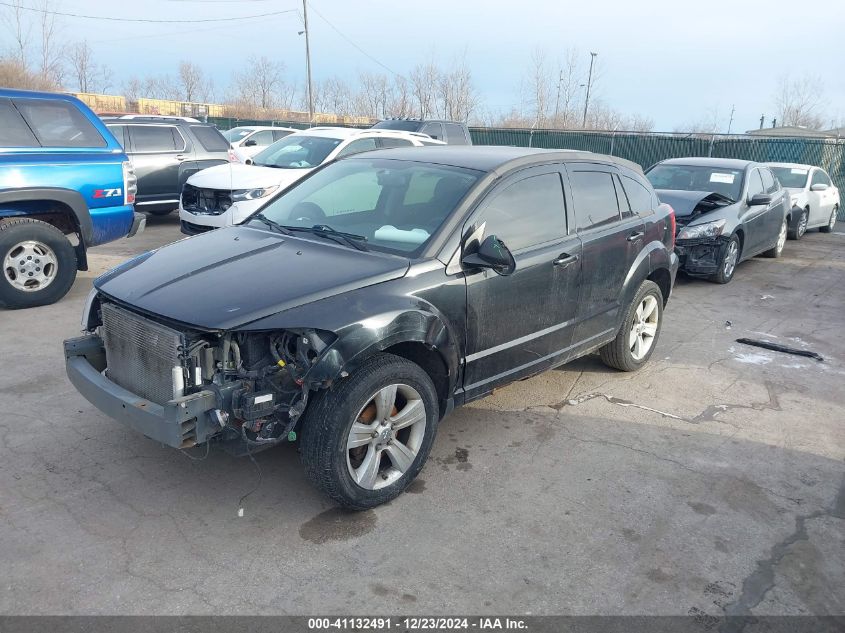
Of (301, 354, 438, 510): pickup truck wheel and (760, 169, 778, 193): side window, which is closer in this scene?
(301, 354, 438, 510): pickup truck wheel

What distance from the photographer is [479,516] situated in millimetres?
3660

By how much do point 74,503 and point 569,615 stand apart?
2550 mm

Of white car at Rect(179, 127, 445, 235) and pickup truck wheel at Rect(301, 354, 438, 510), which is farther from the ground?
white car at Rect(179, 127, 445, 235)

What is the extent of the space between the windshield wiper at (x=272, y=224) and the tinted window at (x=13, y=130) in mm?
3592

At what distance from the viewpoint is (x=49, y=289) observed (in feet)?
23.0

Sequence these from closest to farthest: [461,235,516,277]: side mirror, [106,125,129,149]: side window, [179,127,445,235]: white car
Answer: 1. [461,235,516,277]: side mirror
2. [179,127,445,235]: white car
3. [106,125,129,149]: side window

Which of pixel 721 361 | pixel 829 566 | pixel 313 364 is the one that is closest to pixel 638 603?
pixel 829 566

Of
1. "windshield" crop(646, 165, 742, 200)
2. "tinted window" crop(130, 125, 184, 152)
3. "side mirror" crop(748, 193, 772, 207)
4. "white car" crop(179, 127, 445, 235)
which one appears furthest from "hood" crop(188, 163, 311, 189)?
"side mirror" crop(748, 193, 772, 207)

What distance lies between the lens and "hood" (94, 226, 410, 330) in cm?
331

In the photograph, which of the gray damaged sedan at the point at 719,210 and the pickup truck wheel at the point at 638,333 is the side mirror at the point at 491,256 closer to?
the pickup truck wheel at the point at 638,333

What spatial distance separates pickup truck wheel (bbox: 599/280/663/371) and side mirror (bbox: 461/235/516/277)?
196cm

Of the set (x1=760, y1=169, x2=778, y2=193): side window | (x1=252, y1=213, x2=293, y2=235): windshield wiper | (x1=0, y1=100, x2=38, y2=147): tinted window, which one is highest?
(x1=0, y1=100, x2=38, y2=147): tinted window

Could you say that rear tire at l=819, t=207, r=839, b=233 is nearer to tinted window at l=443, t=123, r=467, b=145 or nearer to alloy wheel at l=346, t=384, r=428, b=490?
tinted window at l=443, t=123, r=467, b=145

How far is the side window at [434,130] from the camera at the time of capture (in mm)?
15922
